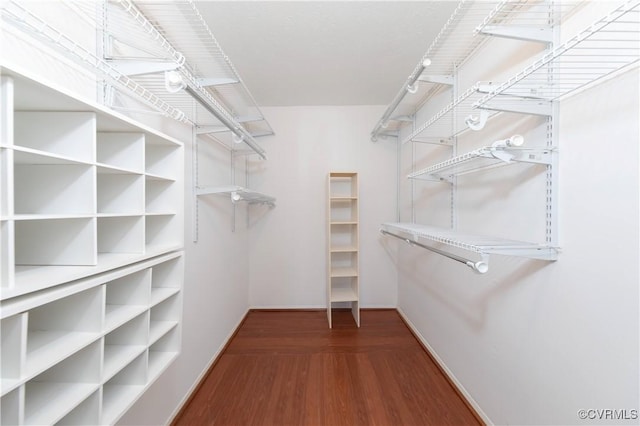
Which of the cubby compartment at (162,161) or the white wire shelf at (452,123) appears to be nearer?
the cubby compartment at (162,161)

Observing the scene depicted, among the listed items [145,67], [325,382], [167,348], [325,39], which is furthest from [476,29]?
[325,382]

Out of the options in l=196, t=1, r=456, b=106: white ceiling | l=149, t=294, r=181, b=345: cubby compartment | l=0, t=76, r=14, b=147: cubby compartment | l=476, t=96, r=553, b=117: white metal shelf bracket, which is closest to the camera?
l=0, t=76, r=14, b=147: cubby compartment

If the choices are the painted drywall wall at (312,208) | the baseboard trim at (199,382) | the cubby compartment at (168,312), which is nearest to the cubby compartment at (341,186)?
the painted drywall wall at (312,208)

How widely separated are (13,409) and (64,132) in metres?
0.71

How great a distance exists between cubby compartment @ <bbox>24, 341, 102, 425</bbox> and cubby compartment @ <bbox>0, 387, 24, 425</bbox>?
0.13 metres

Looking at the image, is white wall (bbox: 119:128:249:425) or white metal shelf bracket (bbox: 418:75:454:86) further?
white metal shelf bracket (bbox: 418:75:454:86)

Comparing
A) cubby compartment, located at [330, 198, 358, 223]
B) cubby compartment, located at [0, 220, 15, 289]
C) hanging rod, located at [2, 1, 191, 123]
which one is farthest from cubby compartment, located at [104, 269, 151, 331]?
cubby compartment, located at [330, 198, 358, 223]

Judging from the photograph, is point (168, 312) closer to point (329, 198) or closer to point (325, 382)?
point (325, 382)

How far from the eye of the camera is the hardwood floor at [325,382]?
1514 millimetres

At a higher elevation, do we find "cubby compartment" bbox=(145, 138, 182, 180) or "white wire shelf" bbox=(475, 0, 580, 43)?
"white wire shelf" bbox=(475, 0, 580, 43)

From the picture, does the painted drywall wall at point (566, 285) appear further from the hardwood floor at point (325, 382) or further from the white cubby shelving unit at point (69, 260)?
the white cubby shelving unit at point (69, 260)

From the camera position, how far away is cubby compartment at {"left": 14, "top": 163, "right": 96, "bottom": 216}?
0.73 m

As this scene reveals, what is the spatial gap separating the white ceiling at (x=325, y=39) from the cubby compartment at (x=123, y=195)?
1.10m

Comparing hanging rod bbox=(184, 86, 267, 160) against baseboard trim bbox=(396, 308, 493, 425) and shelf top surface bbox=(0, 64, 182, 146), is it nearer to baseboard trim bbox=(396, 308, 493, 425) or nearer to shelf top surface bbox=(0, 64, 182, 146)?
shelf top surface bbox=(0, 64, 182, 146)
